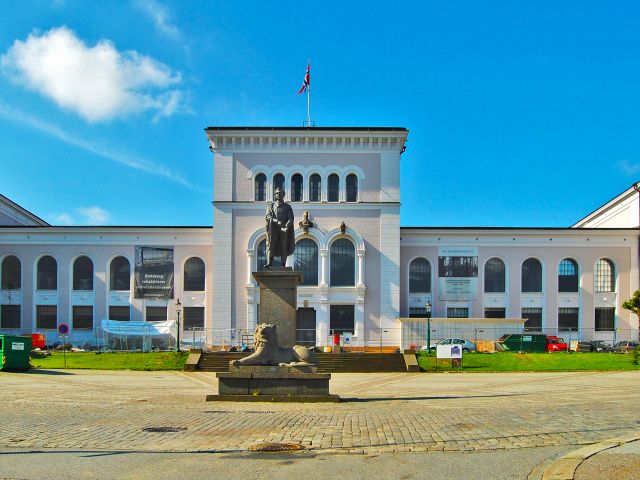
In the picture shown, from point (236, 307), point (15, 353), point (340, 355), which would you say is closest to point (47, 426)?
point (15, 353)

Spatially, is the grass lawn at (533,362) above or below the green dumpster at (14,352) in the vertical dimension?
below

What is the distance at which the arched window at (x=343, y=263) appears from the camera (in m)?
54.0

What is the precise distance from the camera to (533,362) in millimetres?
41781

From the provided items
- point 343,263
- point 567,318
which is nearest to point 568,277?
point 567,318

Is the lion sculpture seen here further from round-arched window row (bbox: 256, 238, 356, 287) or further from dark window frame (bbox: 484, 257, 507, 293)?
dark window frame (bbox: 484, 257, 507, 293)

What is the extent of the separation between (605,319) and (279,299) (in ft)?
144

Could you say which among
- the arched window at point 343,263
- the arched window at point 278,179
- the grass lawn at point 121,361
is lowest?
the grass lawn at point 121,361

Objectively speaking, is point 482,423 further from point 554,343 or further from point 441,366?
point 554,343

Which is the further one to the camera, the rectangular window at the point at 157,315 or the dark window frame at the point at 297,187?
the rectangular window at the point at 157,315

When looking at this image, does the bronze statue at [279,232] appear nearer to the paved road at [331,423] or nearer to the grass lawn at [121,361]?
the paved road at [331,423]

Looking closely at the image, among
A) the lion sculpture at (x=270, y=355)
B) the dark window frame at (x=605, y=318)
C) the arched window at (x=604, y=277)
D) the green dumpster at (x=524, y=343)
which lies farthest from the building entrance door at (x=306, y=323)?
the lion sculpture at (x=270, y=355)

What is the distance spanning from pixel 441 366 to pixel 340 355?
19.4ft

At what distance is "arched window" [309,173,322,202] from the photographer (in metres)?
54.3

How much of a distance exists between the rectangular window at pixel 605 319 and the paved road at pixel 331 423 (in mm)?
33446
